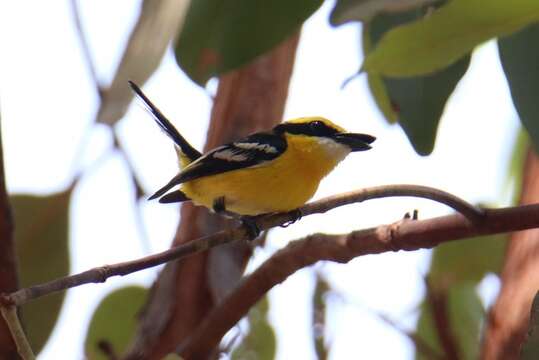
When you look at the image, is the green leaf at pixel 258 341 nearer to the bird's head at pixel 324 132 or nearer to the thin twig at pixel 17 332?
the bird's head at pixel 324 132

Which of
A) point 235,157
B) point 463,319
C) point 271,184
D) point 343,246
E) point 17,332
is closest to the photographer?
point 17,332

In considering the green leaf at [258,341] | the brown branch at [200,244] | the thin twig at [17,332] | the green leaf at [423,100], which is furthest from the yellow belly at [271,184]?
the thin twig at [17,332]

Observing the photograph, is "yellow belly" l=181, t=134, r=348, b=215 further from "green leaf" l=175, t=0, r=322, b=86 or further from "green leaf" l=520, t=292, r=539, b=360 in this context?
"green leaf" l=520, t=292, r=539, b=360

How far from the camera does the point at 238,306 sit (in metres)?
2.06

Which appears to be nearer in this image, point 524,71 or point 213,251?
point 524,71

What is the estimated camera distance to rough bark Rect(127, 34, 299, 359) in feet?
9.23

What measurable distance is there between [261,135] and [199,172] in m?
0.29

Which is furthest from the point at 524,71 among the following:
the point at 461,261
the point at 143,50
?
the point at 461,261

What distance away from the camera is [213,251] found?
9.47ft

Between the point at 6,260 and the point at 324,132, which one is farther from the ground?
the point at 6,260

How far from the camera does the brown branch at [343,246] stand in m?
1.64

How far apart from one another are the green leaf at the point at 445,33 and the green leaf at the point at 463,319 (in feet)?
6.07

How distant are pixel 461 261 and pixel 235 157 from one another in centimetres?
103

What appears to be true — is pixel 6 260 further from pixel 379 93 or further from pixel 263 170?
pixel 379 93
